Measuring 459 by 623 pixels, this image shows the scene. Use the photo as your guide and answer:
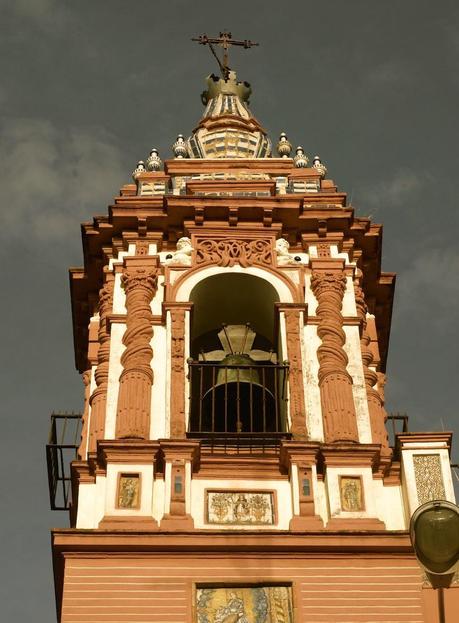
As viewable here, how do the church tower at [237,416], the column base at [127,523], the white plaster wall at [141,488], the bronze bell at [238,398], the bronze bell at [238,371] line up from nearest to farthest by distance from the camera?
the church tower at [237,416] → the column base at [127,523] → the white plaster wall at [141,488] → the bronze bell at [238,398] → the bronze bell at [238,371]

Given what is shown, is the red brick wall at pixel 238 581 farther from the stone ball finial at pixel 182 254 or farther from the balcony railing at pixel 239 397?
the stone ball finial at pixel 182 254

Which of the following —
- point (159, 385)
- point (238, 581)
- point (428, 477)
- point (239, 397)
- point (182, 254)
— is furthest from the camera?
point (182, 254)

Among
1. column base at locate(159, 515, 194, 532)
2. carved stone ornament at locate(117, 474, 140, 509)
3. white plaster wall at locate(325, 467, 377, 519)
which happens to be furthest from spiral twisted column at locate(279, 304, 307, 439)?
carved stone ornament at locate(117, 474, 140, 509)

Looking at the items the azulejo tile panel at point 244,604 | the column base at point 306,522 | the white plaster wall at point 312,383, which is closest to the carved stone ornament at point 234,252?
the white plaster wall at point 312,383

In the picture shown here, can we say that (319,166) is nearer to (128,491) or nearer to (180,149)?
(180,149)

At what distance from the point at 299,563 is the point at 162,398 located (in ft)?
10.5

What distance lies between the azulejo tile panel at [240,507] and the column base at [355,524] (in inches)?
28.1

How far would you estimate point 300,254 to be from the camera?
63.6 ft

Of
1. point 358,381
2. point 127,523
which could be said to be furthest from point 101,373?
point 358,381

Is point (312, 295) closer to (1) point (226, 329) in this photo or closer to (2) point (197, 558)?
(1) point (226, 329)

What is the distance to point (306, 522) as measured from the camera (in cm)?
1505

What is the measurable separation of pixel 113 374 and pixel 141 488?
226 cm

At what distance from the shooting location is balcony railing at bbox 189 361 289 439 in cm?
1736

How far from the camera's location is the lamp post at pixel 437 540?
1056 centimetres
